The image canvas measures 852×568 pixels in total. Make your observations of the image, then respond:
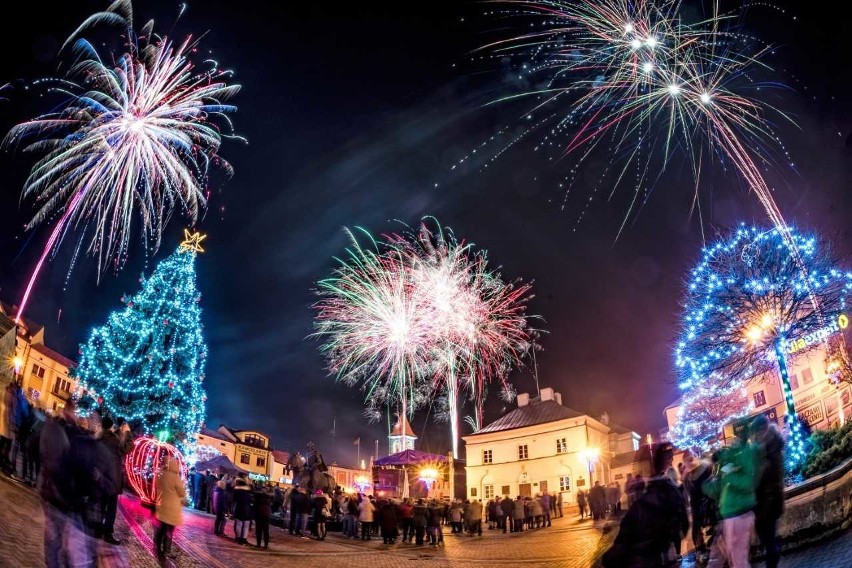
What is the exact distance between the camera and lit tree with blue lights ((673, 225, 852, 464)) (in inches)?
Answer: 822

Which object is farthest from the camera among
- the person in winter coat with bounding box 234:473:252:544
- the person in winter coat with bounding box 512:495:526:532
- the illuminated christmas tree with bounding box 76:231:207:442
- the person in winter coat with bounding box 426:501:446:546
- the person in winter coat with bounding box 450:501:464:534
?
the illuminated christmas tree with bounding box 76:231:207:442

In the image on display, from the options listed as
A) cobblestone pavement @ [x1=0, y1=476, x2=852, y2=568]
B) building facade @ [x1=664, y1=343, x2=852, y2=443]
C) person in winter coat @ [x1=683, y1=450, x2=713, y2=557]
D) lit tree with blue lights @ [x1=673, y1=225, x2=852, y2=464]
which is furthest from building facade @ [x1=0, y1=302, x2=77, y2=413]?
building facade @ [x1=664, y1=343, x2=852, y2=443]

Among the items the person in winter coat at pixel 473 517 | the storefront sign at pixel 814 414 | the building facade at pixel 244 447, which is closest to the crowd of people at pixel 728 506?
the person in winter coat at pixel 473 517

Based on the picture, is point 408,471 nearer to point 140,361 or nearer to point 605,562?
point 140,361

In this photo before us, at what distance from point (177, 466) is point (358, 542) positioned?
951cm

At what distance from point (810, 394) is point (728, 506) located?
4310cm

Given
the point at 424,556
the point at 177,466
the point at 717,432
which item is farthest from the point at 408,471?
the point at 177,466

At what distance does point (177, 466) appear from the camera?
9258 millimetres

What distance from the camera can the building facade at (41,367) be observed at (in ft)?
159

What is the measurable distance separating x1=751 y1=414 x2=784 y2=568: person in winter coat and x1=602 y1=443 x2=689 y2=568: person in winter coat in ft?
5.27

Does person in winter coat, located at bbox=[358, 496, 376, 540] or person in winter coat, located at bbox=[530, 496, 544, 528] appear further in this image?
person in winter coat, located at bbox=[530, 496, 544, 528]

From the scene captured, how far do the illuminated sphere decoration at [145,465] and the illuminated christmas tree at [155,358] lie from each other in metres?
9.51

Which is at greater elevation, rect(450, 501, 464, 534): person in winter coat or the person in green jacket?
the person in green jacket

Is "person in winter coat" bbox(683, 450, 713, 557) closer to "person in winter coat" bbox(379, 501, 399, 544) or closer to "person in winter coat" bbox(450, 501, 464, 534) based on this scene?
"person in winter coat" bbox(379, 501, 399, 544)
